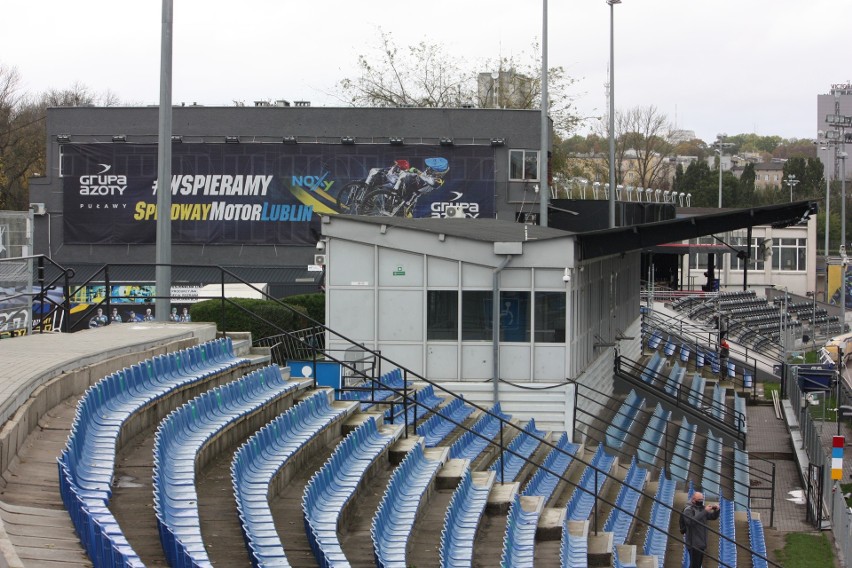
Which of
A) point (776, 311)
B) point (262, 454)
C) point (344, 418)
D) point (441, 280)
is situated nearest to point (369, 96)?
point (776, 311)

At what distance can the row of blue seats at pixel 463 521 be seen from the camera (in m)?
10.8

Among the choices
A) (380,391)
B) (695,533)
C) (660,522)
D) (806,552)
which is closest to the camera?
(695,533)

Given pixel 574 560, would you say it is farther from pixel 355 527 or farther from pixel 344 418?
pixel 344 418

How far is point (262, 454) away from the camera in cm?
1144

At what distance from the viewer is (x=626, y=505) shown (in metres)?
16.8

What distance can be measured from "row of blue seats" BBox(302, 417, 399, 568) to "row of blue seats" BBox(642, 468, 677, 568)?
10.5 ft

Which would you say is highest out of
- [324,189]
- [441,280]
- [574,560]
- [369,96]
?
[369,96]

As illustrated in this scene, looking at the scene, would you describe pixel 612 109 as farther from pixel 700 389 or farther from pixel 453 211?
pixel 700 389

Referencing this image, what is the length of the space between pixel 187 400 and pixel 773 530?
11224mm

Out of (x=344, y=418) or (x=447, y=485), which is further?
(x=344, y=418)

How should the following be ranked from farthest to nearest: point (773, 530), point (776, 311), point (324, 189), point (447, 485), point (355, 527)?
1. point (776, 311)
2. point (324, 189)
3. point (773, 530)
4. point (447, 485)
5. point (355, 527)

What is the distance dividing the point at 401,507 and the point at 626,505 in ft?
19.3

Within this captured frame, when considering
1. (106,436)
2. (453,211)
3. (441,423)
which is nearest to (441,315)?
(441,423)

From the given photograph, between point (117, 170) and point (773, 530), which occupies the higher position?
point (117, 170)
